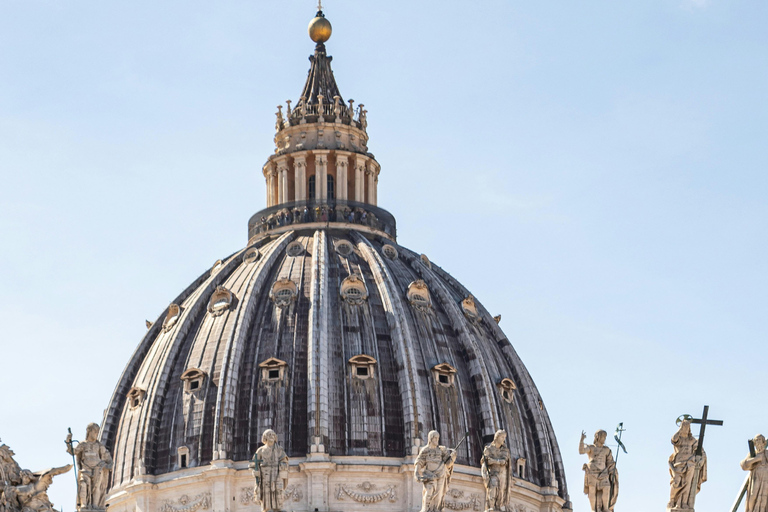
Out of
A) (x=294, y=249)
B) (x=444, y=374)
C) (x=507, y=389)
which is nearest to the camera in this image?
(x=444, y=374)

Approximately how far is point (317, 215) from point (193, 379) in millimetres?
12973

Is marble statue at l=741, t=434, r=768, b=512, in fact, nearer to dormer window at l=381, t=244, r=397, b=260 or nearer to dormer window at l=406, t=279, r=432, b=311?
dormer window at l=406, t=279, r=432, b=311

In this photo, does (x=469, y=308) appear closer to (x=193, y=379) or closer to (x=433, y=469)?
(x=193, y=379)

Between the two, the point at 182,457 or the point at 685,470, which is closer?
the point at 685,470

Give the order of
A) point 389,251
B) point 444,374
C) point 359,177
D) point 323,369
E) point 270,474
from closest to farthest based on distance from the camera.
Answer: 1. point 270,474
2. point 323,369
3. point 444,374
4. point 389,251
5. point 359,177

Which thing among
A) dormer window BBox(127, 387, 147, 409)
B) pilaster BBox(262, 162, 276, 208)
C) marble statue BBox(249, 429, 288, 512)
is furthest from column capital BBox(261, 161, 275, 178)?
marble statue BBox(249, 429, 288, 512)

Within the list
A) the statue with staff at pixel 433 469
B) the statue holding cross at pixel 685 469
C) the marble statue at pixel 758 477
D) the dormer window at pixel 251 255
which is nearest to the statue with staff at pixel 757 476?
the marble statue at pixel 758 477

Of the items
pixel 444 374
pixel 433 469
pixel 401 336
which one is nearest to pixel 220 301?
pixel 401 336

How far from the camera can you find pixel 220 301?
4395 inches

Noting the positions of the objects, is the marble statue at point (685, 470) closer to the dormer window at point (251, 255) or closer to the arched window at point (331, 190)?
the dormer window at point (251, 255)

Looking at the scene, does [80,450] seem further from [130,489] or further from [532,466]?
[532,466]

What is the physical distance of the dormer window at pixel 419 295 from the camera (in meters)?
111

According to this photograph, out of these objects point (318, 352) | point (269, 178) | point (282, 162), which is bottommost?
point (318, 352)

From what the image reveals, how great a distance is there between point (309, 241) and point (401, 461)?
16459 mm
